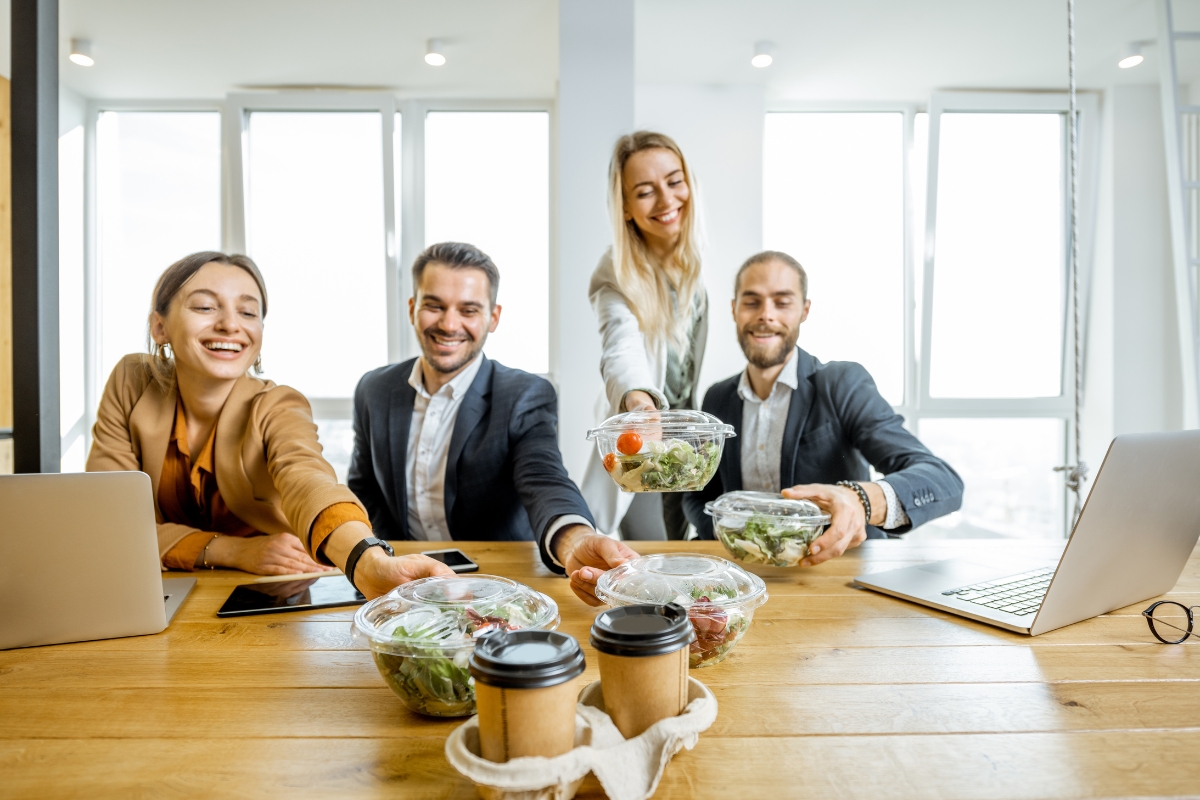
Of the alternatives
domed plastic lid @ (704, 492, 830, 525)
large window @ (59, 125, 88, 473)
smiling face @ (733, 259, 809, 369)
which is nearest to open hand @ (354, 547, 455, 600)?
domed plastic lid @ (704, 492, 830, 525)

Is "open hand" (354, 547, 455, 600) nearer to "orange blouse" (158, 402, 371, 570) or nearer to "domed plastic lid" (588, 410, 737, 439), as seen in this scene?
"domed plastic lid" (588, 410, 737, 439)

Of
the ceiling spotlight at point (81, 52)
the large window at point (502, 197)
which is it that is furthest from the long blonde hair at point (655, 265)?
the ceiling spotlight at point (81, 52)

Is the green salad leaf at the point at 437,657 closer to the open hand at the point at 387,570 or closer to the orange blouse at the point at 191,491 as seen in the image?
the open hand at the point at 387,570

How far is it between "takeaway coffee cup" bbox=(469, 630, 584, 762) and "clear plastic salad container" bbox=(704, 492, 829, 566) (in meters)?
0.79

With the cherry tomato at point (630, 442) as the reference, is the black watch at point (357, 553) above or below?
below

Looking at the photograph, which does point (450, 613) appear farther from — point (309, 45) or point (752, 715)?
point (309, 45)

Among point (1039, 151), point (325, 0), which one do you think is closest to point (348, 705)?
point (325, 0)

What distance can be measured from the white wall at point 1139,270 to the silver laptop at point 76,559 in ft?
15.0

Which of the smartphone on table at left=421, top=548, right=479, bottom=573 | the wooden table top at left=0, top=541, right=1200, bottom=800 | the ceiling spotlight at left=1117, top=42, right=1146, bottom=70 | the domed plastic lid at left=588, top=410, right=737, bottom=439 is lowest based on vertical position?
the wooden table top at left=0, top=541, right=1200, bottom=800

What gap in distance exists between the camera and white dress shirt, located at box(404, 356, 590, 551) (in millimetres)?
2105

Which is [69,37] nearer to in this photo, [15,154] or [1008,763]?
[15,154]

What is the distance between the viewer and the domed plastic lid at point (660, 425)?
1.31 m

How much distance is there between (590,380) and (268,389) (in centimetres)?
186

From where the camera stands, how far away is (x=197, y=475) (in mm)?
1674
